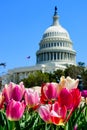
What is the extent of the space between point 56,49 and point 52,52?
4.26ft

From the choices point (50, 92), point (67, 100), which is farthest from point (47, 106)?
point (50, 92)

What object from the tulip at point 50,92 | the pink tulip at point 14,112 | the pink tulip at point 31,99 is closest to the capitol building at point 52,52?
the pink tulip at point 31,99

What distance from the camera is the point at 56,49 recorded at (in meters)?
108

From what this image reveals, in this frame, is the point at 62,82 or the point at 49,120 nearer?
the point at 49,120

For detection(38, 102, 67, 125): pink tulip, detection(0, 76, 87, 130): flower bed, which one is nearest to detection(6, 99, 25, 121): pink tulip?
detection(0, 76, 87, 130): flower bed

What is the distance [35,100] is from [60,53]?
10615 centimetres

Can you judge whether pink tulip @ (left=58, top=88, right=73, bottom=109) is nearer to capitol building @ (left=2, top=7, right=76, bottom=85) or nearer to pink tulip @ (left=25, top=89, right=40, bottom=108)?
pink tulip @ (left=25, top=89, right=40, bottom=108)

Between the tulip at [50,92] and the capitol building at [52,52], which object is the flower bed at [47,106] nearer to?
the tulip at [50,92]

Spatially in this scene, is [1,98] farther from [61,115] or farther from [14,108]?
[61,115]

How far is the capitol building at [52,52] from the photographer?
353 feet

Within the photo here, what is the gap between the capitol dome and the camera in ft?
355

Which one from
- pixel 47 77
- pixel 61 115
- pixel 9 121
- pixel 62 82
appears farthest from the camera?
pixel 47 77

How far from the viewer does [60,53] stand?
108750 mm

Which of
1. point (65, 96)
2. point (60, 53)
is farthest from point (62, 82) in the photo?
point (60, 53)
